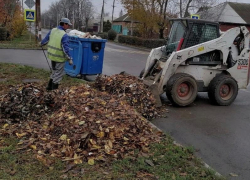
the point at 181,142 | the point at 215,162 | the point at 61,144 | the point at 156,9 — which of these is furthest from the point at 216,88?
the point at 156,9

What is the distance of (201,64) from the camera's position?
307 inches

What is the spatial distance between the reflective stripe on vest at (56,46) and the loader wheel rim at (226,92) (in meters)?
4.24

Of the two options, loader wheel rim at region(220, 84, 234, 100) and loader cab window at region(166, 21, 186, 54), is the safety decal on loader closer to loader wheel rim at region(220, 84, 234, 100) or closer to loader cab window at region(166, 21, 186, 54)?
loader wheel rim at region(220, 84, 234, 100)

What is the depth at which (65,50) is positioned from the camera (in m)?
6.89

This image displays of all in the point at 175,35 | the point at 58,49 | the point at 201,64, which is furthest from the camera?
the point at 175,35

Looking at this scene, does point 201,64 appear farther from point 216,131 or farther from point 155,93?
point 216,131

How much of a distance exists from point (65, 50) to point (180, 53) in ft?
9.01

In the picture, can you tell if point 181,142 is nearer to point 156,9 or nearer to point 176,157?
point 176,157

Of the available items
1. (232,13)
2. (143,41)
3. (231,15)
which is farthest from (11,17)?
(232,13)

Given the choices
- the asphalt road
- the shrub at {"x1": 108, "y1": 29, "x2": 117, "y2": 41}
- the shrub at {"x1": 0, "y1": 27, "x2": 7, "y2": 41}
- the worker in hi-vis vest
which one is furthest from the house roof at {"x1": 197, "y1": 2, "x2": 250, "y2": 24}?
the worker in hi-vis vest

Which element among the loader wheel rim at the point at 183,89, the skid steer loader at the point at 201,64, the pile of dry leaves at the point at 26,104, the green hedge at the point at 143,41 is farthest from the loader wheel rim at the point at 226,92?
the green hedge at the point at 143,41

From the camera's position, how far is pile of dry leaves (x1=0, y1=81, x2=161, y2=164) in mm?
4020

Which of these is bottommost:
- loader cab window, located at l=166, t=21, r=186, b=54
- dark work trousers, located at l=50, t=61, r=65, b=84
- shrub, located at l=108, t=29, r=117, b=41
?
shrub, located at l=108, t=29, r=117, b=41

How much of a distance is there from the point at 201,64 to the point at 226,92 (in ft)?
3.53
